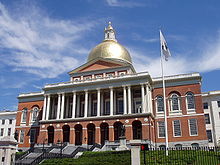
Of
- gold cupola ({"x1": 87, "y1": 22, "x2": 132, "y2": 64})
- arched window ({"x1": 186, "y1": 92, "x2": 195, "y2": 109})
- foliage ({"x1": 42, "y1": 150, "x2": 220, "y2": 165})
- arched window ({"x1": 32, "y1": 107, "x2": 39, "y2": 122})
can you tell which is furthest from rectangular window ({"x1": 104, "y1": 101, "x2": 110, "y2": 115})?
foliage ({"x1": 42, "y1": 150, "x2": 220, "y2": 165})

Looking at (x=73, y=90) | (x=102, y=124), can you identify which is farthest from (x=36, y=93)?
(x=102, y=124)

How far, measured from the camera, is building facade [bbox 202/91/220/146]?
59.1 meters

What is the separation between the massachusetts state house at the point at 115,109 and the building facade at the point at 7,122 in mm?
22867

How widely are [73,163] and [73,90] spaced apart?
87.6 feet

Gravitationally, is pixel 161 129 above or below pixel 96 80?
below

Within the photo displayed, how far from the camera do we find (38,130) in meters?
55.8

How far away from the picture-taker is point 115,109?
5016cm

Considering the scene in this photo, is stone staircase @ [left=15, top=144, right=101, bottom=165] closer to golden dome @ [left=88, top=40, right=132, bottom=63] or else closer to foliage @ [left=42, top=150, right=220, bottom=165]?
foliage @ [left=42, top=150, right=220, bottom=165]

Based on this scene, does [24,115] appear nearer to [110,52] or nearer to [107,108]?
[107,108]

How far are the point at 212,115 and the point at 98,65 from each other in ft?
96.8

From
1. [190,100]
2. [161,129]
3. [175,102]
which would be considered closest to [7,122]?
[161,129]

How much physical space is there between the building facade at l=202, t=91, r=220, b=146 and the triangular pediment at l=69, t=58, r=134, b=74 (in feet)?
79.1

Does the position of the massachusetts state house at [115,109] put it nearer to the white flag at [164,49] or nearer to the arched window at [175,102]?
the arched window at [175,102]

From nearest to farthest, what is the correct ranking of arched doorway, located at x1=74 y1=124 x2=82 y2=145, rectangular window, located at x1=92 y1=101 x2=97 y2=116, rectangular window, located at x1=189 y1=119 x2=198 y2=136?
1. rectangular window, located at x1=189 y1=119 x2=198 y2=136
2. arched doorway, located at x1=74 y1=124 x2=82 y2=145
3. rectangular window, located at x1=92 y1=101 x2=97 y2=116
